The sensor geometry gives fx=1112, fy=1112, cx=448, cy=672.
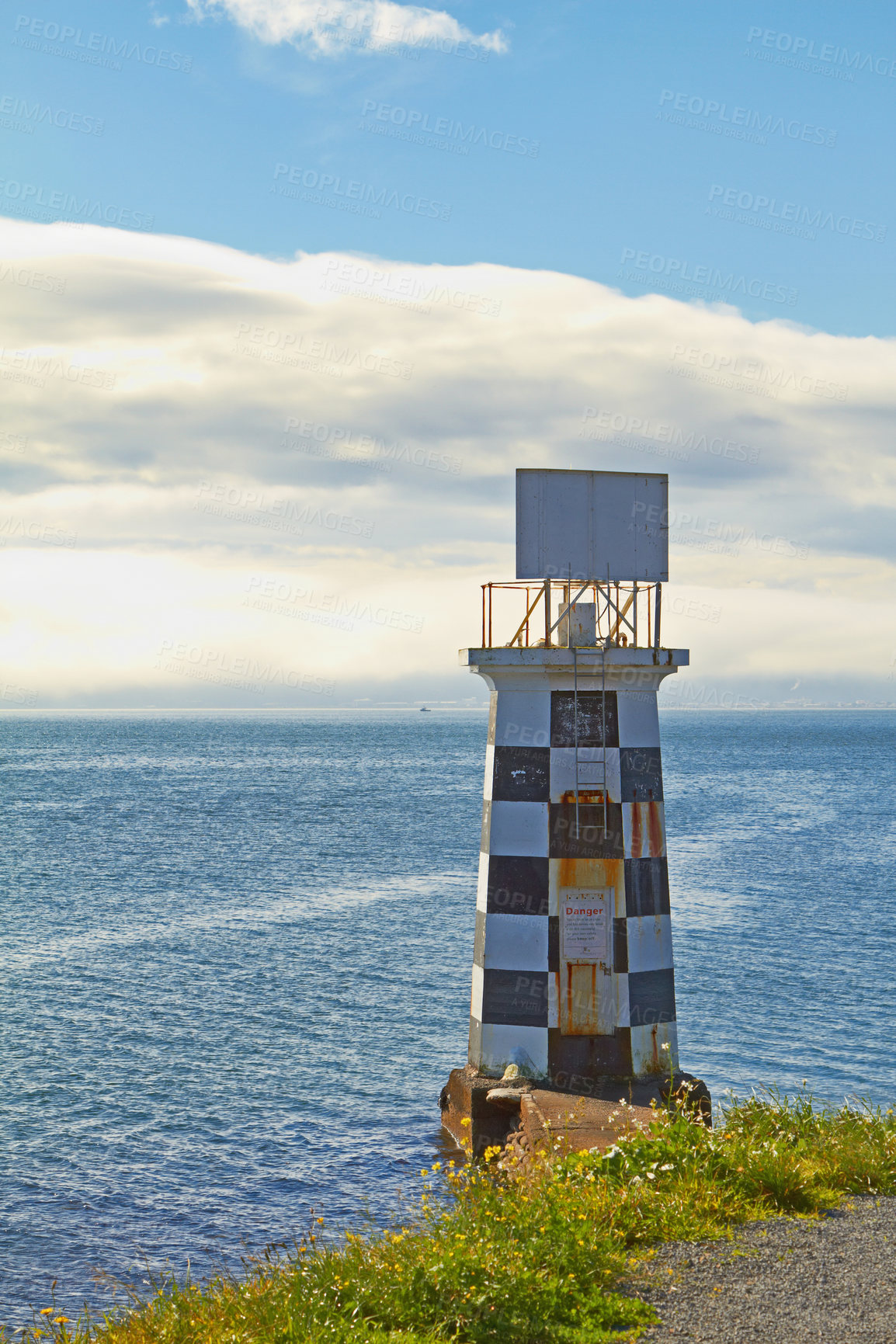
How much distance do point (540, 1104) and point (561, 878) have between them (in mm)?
2498

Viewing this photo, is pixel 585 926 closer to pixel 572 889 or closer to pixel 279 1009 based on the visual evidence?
pixel 572 889

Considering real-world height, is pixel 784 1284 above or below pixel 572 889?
below

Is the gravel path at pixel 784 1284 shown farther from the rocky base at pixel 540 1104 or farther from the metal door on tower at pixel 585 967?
the metal door on tower at pixel 585 967

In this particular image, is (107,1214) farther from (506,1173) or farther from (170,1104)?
(506,1173)

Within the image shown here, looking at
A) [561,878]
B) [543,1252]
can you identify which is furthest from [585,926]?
[543,1252]

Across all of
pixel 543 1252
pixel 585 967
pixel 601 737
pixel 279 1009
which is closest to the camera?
pixel 543 1252

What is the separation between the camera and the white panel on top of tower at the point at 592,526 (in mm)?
13656

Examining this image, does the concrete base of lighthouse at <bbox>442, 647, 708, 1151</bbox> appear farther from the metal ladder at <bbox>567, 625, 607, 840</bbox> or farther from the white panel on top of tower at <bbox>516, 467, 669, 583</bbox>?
the white panel on top of tower at <bbox>516, 467, 669, 583</bbox>

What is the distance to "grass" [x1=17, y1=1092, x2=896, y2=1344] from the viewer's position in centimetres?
664

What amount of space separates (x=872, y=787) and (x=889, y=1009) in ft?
247

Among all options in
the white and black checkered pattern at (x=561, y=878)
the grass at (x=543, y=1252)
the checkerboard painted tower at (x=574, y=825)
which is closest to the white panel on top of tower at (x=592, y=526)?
the checkerboard painted tower at (x=574, y=825)

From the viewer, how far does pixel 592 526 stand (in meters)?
13.8

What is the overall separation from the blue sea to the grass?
6.23 meters

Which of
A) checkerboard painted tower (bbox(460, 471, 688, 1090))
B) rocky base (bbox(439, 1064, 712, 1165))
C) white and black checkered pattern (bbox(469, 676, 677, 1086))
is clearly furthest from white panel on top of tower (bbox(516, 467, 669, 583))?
rocky base (bbox(439, 1064, 712, 1165))
